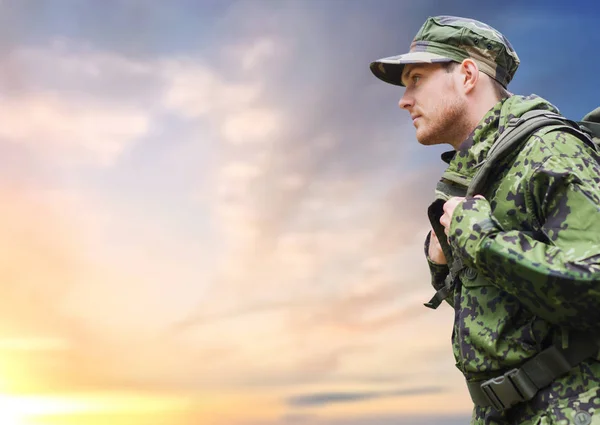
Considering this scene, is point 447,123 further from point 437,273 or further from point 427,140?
point 437,273

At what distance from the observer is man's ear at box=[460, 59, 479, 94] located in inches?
225

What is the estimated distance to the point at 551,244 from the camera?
465 cm

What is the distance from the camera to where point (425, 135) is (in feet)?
19.2

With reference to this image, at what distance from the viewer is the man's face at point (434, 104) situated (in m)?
5.70

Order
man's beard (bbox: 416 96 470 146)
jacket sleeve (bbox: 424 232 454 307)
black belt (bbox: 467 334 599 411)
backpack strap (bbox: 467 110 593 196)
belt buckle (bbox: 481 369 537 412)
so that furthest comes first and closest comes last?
jacket sleeve (bbox: 424 232 454 307), man's beard (bbox: 416 96 470 146), backpack strap (bbox: 467 110 593 196), belt buckle (bbox: 481 369 537 412), black belt (bbox: 467 334 599 411)

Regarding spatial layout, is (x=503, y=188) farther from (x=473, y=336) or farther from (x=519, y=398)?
(x=519, y=398)

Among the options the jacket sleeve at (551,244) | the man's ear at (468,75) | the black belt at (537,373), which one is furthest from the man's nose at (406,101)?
the black belt at (537,373)

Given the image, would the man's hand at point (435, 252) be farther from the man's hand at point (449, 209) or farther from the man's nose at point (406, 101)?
the man's nose at point (406, 101)

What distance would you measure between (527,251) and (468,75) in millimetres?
1856

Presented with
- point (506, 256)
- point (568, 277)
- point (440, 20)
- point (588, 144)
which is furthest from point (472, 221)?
A: point (440, 20)

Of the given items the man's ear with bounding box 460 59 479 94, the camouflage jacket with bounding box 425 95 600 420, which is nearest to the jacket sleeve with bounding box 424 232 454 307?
the camouflage jacket with bounding box 425 95 600 420

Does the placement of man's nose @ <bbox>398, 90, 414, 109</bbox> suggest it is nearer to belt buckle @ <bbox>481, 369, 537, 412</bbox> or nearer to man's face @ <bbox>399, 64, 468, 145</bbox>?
man's face @ <bbox>399, 64, 468, 145</bbox>

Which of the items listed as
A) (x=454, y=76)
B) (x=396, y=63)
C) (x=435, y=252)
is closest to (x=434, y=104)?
(x=454, y=76)

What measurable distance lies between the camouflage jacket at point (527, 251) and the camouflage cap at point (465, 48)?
66 cm
